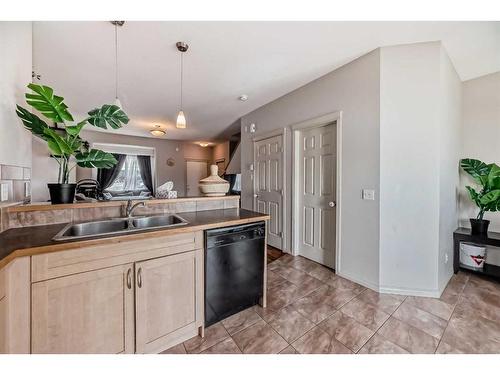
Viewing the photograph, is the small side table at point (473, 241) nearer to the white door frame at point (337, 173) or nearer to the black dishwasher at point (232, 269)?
the white door frame at point (337, 173)

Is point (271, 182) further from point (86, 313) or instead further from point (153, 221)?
point (86, 313)

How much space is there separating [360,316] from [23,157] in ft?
9.84

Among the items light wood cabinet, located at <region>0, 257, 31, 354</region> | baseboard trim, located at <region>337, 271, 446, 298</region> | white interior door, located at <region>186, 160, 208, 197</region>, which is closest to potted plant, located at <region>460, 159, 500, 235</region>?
baseboard trim, located at <region>337, 271, 446, 298</region>

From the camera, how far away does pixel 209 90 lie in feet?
10.1

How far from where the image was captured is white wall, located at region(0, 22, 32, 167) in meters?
1.26

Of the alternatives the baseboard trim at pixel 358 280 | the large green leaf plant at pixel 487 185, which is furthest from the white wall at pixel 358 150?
the large green leaf plant at pixel 487 185

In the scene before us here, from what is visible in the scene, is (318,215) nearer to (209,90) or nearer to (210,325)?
(210,325)

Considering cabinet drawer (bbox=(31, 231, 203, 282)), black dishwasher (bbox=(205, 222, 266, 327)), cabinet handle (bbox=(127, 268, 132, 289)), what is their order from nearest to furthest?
cabinet drawer (bbox=(31, 231, 203, 282))
cabinet handle (bbox=(127, 268, 132, 289))
black dishwasher (bbox=(205, 222, 266, 327))

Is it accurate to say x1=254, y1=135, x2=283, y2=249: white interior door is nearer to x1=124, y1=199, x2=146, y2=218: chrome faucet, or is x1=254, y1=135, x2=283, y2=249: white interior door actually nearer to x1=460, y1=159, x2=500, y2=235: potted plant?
x1=124, y1=199, x2=146, y2=218: chrome faucet

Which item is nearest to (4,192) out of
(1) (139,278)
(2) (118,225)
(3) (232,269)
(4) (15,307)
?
(2) (118,225)

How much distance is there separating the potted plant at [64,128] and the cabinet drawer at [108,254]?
2.40 feet

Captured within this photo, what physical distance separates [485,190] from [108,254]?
12.4ft

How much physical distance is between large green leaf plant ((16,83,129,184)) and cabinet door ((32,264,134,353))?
35.5 inches
